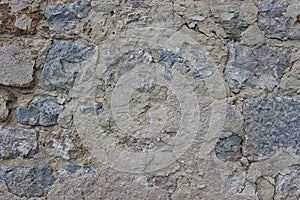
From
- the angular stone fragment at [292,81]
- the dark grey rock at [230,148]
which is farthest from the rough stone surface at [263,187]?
the angular stone fragment at [292,81]

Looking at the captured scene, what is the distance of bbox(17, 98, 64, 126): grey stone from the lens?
5.86ft

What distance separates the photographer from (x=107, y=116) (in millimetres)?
1750

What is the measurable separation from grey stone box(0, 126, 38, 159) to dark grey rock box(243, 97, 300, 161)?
78 cm

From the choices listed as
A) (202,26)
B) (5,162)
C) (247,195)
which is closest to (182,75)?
(202,26)

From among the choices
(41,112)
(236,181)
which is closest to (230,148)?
(236,181)

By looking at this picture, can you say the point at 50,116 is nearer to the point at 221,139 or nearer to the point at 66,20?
the point at 66,20

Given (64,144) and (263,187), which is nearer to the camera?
(263,187)

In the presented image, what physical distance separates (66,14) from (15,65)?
0.27 metres

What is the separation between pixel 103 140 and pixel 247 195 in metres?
0.54

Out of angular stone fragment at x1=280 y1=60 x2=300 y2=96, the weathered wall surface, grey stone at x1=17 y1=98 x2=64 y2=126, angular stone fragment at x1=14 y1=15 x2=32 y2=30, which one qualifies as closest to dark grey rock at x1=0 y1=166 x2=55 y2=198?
the weathered wall surface

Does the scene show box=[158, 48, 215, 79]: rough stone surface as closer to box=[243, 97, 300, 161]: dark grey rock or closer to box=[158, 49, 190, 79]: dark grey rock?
box=[158, 49, 190, 79]: dark grey rock

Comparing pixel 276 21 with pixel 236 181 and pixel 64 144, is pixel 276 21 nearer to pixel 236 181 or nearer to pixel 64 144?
pixel 236 181

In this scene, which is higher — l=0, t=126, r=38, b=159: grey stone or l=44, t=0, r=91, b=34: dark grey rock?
l=44, t=0, r=91, b=34: dark grey rock

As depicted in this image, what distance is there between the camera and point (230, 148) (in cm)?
169
